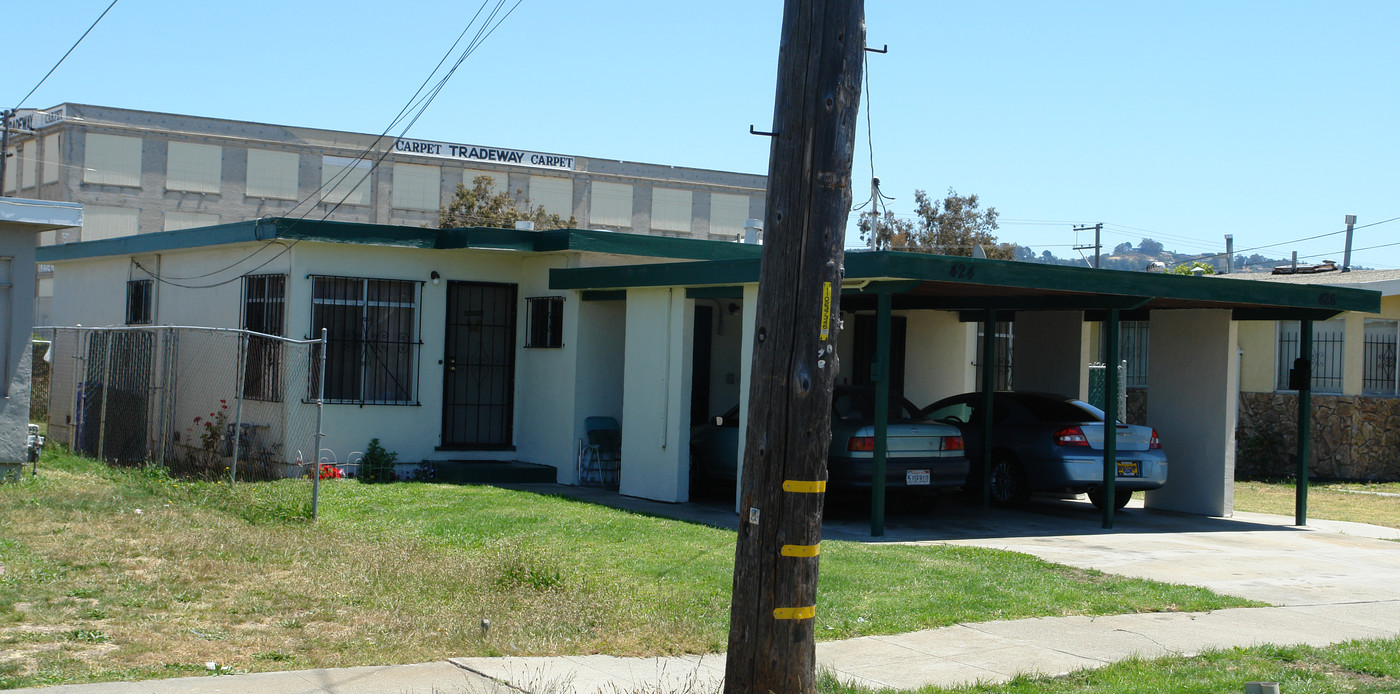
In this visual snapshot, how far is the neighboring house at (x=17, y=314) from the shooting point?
1291 centimetres

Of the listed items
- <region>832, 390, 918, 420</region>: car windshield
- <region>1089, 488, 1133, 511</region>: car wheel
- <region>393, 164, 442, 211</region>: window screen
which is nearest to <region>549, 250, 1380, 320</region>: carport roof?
<region>832, 390, 918, 420</region>: car windshield

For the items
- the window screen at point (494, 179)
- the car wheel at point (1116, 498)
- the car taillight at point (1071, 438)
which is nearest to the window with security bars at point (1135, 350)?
the car wheel at point (1116, 498)

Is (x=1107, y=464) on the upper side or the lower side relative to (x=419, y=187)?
lower

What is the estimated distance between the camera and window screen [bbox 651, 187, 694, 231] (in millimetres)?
67875

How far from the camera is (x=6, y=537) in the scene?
10000 mm

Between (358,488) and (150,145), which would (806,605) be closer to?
(358,488)

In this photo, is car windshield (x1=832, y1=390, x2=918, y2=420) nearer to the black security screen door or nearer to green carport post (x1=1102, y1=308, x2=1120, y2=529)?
green carport post (x1=1102, y1=308, x2=1120, y2=529)

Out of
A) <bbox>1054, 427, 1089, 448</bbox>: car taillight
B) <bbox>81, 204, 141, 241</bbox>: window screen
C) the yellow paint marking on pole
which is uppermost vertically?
<bbox>81, 204, 141, 241</bbox>: window screen

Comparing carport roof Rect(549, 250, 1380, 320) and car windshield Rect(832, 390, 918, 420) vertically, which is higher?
carport roof Rect(549, 250, 1380, 320)

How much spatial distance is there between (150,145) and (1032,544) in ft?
173

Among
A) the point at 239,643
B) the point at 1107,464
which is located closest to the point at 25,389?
the point at 239,643

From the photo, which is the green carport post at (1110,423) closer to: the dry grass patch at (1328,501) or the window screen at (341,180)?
the dry grass patch at (1328,501)

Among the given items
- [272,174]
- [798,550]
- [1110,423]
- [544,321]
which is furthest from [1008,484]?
[272,174]

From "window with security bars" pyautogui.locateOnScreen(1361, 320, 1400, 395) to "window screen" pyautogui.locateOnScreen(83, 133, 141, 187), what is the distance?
50390 mm
